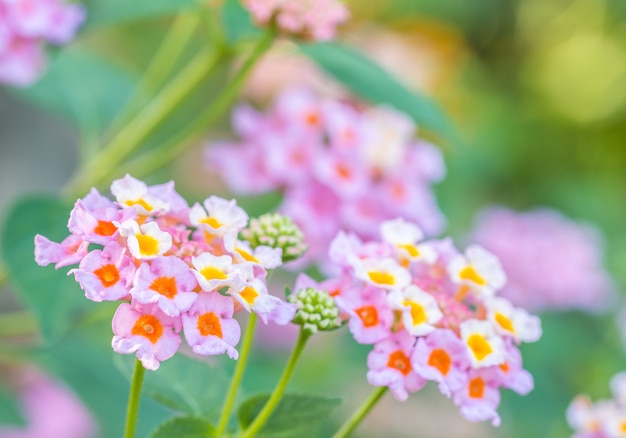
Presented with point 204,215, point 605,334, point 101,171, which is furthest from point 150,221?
point 605,334

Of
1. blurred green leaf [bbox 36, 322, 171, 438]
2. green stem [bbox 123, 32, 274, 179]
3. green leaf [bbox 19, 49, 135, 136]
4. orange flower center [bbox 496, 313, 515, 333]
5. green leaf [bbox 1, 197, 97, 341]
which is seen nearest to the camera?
orange flower center [bbox 496, 313, 515, 333]

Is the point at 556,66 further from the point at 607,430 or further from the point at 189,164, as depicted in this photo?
the point at 607,430

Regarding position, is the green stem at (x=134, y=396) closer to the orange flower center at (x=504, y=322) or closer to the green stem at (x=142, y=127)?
the orange flower center at (x=504, y=322)

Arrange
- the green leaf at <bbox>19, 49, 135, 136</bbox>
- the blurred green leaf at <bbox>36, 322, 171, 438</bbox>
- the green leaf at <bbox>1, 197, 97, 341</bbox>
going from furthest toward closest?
1. the green leaf at <bbox>19, 49, 135, 136</bbox>
2. the blurred green leaf at <bbox>36, 322, 171, 438</bbox>
3. the green leaf at <bbox>1, 197, 97, 341</bbox>

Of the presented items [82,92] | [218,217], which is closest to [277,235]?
[218,217]

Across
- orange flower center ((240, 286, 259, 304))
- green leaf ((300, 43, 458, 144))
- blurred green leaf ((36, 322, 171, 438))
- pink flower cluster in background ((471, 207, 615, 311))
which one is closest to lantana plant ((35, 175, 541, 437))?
orange flower center ((240, 286, 259, 304))

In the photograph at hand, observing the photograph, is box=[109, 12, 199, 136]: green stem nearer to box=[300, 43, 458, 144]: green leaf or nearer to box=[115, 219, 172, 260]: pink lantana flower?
box=[300, 43, 458, 144]: green leaf
